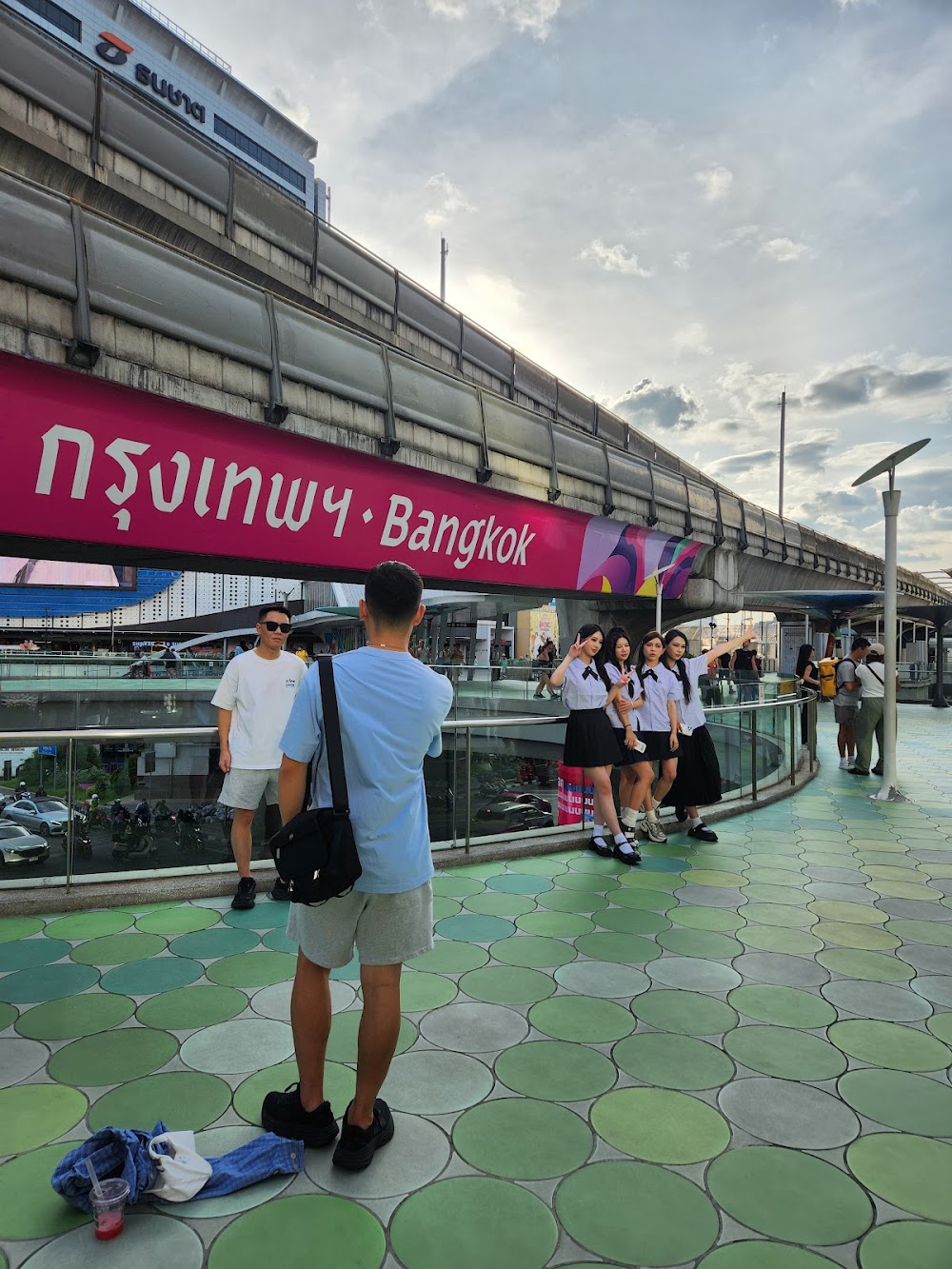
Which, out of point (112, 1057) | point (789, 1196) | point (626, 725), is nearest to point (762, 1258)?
point (789, 1196)

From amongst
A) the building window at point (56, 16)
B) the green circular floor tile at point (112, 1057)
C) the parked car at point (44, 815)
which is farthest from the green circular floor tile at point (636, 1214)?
the building window at point (56, 16)

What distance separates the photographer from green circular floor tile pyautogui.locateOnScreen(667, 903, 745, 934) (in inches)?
152

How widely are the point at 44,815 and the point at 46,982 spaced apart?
1.52 m

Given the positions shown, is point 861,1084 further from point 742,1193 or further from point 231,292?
point 231,292

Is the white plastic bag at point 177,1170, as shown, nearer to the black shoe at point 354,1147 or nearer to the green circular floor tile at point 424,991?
the black shoe at point 354,1147

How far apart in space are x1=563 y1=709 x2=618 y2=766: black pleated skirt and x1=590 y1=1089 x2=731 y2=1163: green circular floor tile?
2645 millimetres

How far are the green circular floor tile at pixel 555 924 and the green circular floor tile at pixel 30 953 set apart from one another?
2.28 m

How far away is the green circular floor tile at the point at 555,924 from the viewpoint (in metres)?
3.78

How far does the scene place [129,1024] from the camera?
9.14 feet

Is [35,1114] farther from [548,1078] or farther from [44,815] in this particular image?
[44,815]

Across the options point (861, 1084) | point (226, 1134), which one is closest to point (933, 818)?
point (861, 1084)

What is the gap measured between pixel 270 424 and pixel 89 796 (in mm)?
3656

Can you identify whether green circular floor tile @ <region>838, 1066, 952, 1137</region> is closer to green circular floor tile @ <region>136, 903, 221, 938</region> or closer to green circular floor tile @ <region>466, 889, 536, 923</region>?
green circular floor tile @ <region>466, 889, 536, 923</region>

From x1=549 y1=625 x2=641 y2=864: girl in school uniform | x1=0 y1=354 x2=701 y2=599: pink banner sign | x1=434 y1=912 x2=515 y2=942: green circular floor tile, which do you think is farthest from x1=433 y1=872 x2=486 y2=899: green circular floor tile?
x1=0 y1=354 x2=701 y2=599: pink banner sign
